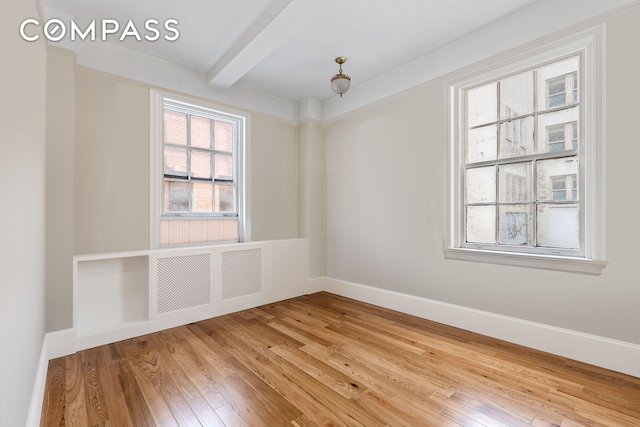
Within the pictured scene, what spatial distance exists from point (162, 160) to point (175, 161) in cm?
18

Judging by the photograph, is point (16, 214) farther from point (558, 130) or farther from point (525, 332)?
point (558, 130)

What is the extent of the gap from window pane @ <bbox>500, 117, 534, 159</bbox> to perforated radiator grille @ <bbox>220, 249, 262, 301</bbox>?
3.00 m

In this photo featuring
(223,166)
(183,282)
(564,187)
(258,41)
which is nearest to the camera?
(564,187)

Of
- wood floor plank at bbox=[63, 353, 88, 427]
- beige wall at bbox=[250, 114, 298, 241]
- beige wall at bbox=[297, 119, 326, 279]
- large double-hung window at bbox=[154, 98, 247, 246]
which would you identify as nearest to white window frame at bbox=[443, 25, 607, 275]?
beige wall at bbox=[297, 119, 326, 279]

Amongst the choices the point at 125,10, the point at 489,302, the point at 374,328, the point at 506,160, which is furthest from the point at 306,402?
the point at 125,10

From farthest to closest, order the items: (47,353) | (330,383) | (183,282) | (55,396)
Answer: (183,282)
(47,353)
(330,383)
(55,396)

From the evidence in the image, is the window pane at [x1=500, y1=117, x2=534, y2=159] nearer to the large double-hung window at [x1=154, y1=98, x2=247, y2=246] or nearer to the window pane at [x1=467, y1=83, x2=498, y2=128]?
the window pane at [x1=467, y1=83, x2=498, y2=128]

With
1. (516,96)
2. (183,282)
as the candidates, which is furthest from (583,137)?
(183,282)

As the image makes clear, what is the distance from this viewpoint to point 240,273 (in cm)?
363

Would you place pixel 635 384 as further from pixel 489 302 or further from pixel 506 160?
pixel 506 160

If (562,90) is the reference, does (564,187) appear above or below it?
below

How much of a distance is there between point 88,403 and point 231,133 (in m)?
3.11

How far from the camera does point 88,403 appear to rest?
182 cm

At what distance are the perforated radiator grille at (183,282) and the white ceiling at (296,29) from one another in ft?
6.92
